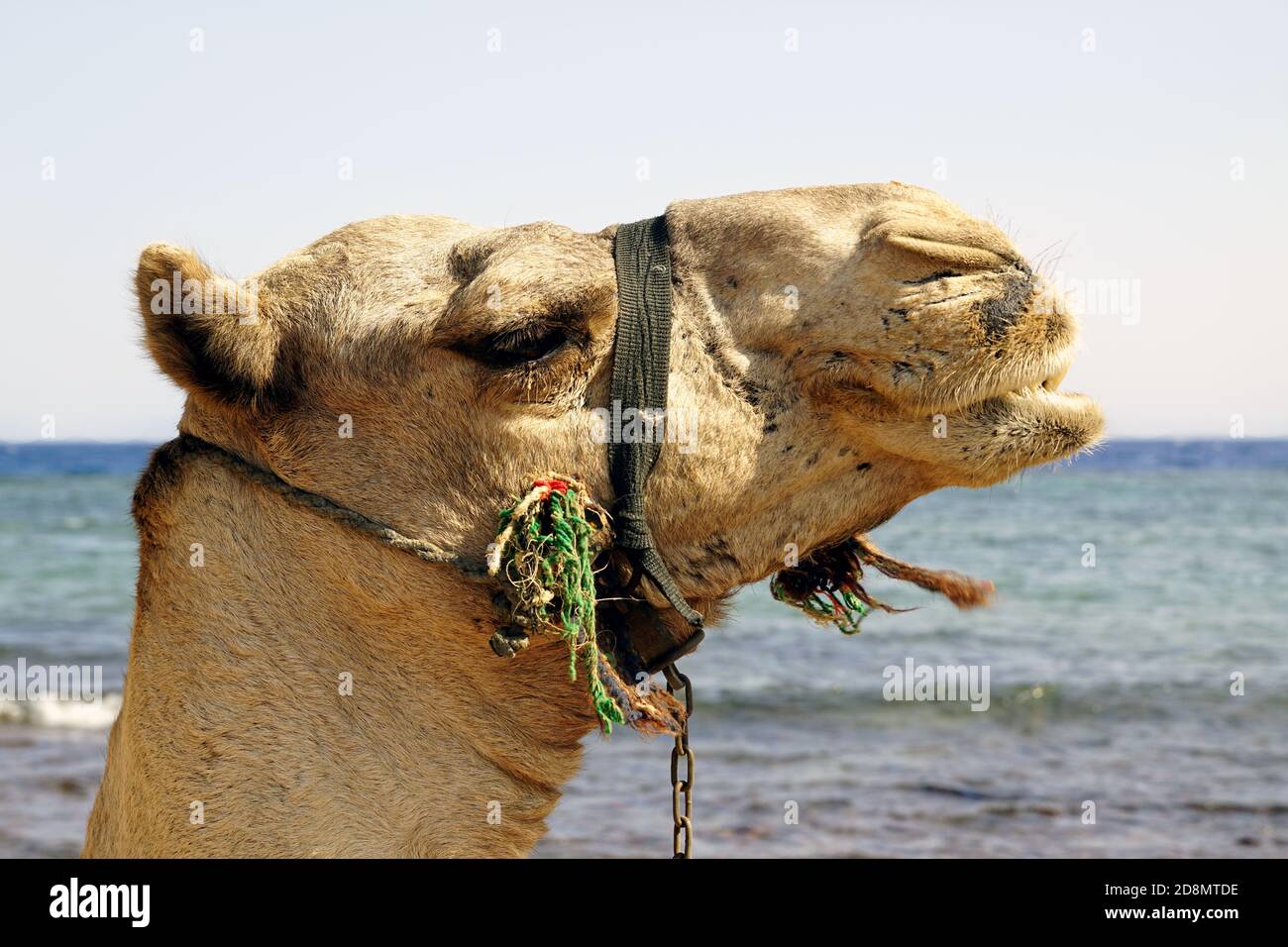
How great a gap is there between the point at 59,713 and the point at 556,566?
12417mm

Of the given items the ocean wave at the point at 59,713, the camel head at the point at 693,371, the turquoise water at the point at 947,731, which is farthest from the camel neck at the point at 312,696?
the ocean wave at the point at 59,713

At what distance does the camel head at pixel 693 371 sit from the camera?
271 cm

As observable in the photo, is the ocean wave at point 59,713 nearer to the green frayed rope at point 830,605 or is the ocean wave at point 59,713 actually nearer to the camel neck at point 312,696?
the camel neck at point 312,696

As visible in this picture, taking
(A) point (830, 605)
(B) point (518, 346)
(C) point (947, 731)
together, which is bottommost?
(C) point (947, 731)

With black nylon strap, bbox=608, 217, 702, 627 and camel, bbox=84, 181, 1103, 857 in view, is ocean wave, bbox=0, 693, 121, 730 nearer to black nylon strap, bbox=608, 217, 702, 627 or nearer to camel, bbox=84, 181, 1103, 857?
camel, bbox=84, 181, 1103, 857

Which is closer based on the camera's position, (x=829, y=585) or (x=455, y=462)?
(x=455, y=462)

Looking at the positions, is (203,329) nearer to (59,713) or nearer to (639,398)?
(639,398)

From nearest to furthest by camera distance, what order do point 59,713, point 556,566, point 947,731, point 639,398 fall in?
point 556,566 → point 639,398 → point 947,731 → point 59,713

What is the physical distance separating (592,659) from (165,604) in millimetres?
961

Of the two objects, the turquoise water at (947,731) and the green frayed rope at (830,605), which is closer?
the green frayed rope at (830,605)

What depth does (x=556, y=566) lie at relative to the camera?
269 centimetres

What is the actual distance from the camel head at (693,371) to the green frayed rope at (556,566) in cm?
9

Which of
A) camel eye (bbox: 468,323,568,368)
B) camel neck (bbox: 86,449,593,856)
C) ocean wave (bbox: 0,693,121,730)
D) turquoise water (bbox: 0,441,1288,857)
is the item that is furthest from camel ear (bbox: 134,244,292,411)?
ocean wave (bbox: 0,693,121,730)

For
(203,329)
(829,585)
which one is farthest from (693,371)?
(203,329)
